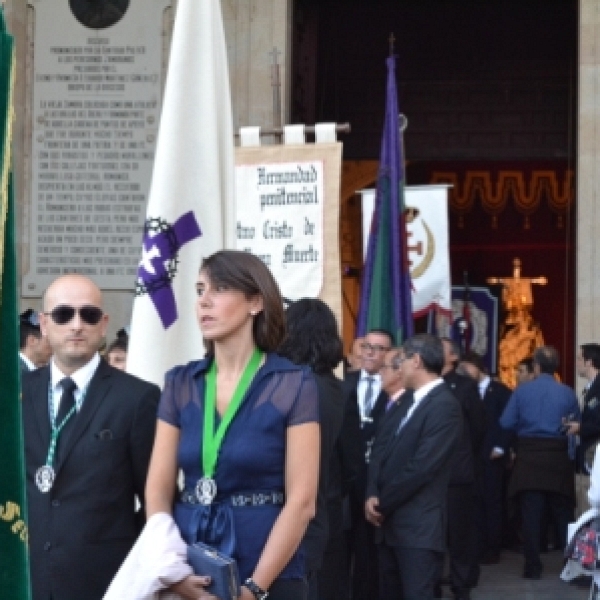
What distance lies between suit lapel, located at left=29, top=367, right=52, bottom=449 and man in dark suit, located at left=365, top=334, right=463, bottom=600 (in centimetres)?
374

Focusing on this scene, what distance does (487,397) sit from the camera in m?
13.6

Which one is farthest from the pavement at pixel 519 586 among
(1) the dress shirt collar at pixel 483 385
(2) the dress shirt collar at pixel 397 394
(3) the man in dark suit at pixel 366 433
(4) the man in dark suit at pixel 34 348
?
(4) the man in dark suit at pixel 34 348

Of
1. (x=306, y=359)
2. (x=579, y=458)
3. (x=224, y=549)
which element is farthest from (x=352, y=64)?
(x=224, y=549)

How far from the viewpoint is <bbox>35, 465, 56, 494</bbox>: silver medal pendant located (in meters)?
4.71

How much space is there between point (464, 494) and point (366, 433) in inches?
63.1

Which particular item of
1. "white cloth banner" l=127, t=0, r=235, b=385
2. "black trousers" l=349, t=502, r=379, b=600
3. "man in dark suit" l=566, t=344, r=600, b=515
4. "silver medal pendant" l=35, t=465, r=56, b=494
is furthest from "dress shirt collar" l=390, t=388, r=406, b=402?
"silver medal pendant" l=35, t=465, r=56, b=494

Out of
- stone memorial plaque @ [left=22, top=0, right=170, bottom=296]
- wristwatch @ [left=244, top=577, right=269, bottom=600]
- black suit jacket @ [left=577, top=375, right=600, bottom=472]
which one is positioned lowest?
black suit jacket @ [left=577, top=375, right=600, bottom=472]

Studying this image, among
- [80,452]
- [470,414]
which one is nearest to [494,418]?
[470,414]

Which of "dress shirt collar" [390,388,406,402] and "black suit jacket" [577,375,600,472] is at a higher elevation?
"dress shirt collar" [390,388,406,402]

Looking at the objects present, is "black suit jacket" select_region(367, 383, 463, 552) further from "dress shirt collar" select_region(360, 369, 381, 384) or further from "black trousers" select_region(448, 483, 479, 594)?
"black trousers" select_region(448, 483, 479, 594)

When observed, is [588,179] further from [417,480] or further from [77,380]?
[77,380]

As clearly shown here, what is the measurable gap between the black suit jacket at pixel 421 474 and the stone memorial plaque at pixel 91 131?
5.84m

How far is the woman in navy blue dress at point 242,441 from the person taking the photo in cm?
409

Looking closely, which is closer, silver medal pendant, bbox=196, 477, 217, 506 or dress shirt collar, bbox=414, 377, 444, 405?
silver medal pendant, bbox=196, 477, 217, 506
